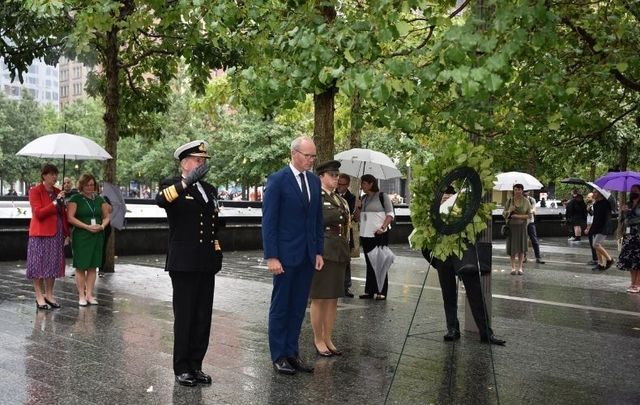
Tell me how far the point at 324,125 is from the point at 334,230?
4546mm

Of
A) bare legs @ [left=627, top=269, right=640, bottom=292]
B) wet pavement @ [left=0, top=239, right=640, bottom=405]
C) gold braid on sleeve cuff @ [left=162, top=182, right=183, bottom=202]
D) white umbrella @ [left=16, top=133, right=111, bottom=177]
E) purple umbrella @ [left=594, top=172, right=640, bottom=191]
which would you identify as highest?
white umbrella @ [left=16, top=133, right=111, bottom=177]

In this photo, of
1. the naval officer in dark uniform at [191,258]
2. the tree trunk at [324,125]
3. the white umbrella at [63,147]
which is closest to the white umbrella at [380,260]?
the tree trunk at [324,125]

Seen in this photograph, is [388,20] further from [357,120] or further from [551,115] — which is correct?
[357,120]

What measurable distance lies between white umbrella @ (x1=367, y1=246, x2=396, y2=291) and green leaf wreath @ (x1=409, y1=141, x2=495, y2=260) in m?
4.48

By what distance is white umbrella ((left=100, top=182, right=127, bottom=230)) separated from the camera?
14.3m

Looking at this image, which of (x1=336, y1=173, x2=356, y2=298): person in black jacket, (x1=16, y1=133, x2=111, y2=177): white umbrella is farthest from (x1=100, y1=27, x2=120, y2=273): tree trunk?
(x1=336, y1=173, x2=356, y2=298): person in black jacket

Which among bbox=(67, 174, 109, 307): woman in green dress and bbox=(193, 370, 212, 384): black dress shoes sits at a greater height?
bbox=(67, 174, 109, 307): woman in green dress

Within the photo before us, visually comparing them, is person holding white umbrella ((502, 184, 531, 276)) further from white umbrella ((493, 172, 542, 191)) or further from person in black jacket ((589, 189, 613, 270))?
white umbrella ((493, 172, 542, 191))

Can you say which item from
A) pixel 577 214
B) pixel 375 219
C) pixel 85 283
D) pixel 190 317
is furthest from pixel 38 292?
pixel 577 214

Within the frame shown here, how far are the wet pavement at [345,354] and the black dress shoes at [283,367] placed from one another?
10cm

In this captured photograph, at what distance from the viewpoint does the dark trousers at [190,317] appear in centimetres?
625

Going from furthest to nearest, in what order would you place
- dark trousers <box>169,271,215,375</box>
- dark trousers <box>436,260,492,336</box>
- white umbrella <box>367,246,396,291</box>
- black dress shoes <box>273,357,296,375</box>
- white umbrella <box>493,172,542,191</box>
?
white umbrella <box>493,172,542,191</box> < white umbrella <box>367,246,396,291</box> < dark trousers <box>436,260,492,336</box> < black dress shoes <box>273,357,296,375</box> < dark trousers <box>169,271,215,375</box>

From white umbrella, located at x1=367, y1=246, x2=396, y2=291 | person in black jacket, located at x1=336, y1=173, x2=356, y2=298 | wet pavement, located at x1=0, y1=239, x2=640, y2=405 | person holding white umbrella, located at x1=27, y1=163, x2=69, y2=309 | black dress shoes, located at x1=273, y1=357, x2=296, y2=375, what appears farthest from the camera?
white umbrella, located at x1=367, y1=246, x2=396, y2=291

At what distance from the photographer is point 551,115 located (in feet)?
26.4
